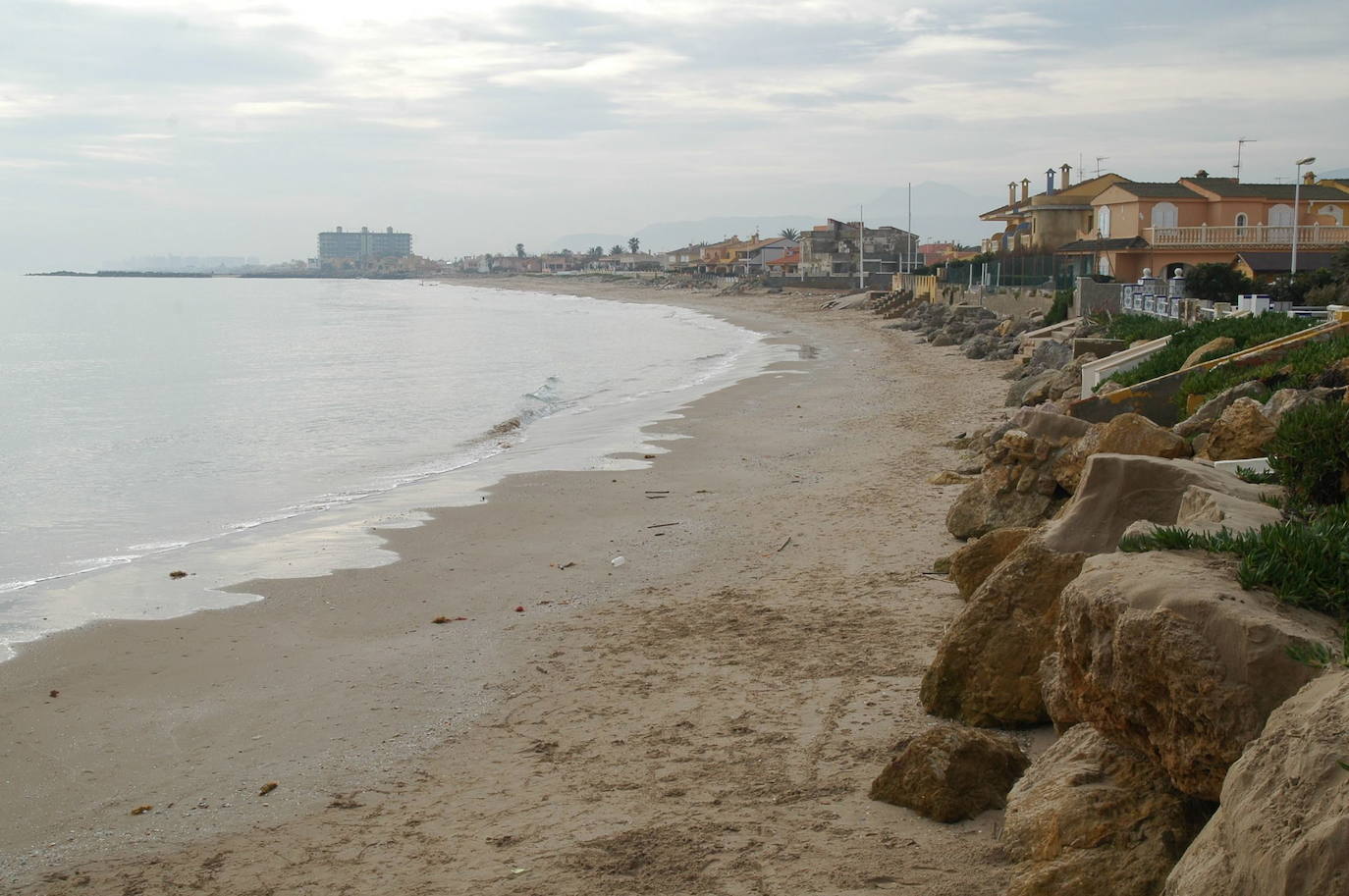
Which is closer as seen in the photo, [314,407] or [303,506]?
[303,506]

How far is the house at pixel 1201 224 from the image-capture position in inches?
1566

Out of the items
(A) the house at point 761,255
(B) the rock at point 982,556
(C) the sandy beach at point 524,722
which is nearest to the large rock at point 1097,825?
(C) the sandy beach at point 524,722

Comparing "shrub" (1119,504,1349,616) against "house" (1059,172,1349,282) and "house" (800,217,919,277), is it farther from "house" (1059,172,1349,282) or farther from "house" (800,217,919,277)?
"house" (800,217,919,277)

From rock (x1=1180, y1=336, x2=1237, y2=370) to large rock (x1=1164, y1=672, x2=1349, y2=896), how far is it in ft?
41.0

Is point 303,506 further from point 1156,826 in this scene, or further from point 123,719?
point 1156,826

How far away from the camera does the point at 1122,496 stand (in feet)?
20.8

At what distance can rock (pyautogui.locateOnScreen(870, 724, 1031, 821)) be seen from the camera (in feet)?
17.3

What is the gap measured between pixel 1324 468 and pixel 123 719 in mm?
7616

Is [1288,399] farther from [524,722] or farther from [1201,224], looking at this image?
[1201,224]

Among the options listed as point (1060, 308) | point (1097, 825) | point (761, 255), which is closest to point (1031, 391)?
point (1060, 308)

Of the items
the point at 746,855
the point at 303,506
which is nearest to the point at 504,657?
the point at 746,855

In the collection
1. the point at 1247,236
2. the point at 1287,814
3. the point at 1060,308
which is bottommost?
the point at 1287,814

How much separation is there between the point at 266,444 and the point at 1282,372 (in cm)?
1780

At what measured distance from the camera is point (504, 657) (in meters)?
8.54
